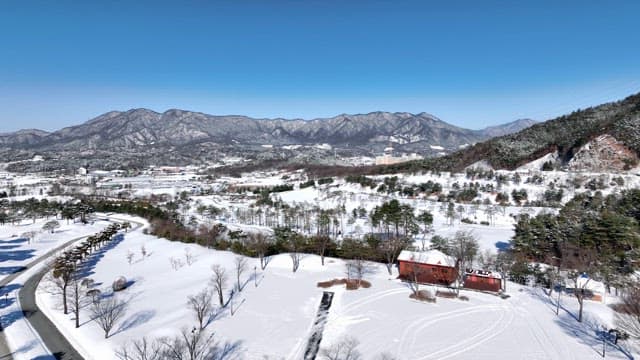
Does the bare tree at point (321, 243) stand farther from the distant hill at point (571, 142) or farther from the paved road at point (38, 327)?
the distant hill at point (571, 142)

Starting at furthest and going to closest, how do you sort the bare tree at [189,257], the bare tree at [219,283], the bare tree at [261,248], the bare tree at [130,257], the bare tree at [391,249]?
the bare tree at [130,257], the bare tree at [189,257], the bare tree at [261,248], the bare tree at [391,249], the bare tree at [219,283]

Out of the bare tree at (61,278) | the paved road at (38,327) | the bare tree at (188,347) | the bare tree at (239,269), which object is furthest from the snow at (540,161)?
the paved road at (38,327)

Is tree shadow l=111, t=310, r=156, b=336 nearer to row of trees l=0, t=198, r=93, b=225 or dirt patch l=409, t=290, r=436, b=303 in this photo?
dirt patch l=409, t=290, r=436, b=303

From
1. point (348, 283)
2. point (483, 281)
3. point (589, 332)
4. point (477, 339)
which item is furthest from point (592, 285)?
point (348, 283)

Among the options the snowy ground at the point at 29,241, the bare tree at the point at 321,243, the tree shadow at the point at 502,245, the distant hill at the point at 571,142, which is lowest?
the tree shadow at the point at 502,245

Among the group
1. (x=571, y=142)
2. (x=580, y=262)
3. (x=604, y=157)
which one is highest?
(x=571, y=142)

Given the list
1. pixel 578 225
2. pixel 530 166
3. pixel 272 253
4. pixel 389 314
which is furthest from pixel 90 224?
pixel 530 166

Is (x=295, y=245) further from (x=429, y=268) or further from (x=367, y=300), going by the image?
(x=429, y=268)
